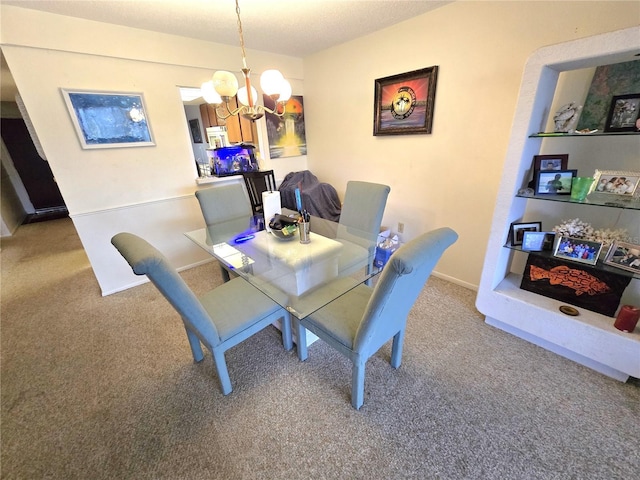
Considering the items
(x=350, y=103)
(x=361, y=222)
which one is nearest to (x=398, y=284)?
(x=361, y=222)

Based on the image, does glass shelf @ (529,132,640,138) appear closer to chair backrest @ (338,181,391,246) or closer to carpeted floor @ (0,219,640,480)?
chair backrest @ (338,181,391,246)

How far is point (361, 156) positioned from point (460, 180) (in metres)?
1.14

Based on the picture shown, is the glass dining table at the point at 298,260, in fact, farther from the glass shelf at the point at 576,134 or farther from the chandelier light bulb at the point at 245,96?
the glass shelf at the point at 576,134

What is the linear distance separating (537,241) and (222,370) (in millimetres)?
2117

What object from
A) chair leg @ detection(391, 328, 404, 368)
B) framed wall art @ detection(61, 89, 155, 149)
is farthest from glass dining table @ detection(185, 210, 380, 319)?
framed wall art @ detection(61, 89, 155, 149)

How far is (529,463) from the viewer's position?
111cm

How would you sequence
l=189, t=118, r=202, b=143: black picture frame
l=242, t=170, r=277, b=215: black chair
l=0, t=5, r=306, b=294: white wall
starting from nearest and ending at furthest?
l=0, t=5, r=306, b=294: white wall
l=242, t=170, r=277, b=215: black chair
l=189, t=118, r=202, b=143: black picture frame

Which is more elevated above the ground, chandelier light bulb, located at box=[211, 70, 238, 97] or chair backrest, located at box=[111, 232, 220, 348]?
chandelier light bulb, located at box=[211, 70, 238, 97]

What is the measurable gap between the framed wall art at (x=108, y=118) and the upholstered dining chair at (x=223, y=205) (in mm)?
822

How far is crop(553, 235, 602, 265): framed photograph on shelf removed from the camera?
1465 millimetres

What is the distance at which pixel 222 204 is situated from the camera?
239 cm

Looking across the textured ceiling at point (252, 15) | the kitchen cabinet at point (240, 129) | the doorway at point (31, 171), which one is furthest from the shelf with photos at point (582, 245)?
the doorway at point (31, 171)

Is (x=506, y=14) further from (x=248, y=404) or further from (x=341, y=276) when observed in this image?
(x=248, y=404)

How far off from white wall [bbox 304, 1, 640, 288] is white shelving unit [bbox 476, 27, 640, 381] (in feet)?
0.72
